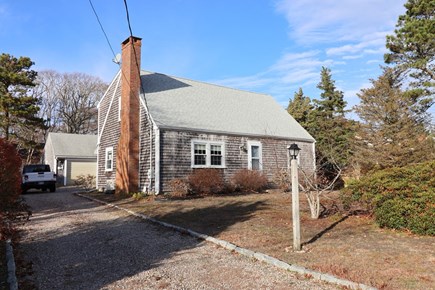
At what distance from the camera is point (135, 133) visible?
18.0 meters

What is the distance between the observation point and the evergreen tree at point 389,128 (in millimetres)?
21141

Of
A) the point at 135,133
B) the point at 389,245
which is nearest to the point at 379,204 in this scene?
the point at 389,245

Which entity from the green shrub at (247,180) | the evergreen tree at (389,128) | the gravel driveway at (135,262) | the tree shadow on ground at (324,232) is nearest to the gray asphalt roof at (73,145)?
the green shrub at (247,180)

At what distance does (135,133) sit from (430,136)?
1879 cm

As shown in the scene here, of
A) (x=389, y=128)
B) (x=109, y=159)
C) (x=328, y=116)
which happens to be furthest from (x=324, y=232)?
(x=328, y=116)

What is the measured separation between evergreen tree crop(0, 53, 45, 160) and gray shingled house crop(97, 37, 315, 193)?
1412cm

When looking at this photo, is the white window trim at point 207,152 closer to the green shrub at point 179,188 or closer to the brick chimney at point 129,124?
the green shrub at point 179,188

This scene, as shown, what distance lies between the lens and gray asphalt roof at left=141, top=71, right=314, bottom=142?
1852 cm

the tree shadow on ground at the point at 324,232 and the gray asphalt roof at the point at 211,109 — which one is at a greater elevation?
the gray asphalt roof at the point at 211,109

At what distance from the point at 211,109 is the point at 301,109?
17.9 meters

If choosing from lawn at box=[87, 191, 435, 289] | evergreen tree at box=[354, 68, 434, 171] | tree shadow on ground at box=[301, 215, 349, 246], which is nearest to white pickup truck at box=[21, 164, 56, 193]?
lawn at box=[87, 191, 435, 289]

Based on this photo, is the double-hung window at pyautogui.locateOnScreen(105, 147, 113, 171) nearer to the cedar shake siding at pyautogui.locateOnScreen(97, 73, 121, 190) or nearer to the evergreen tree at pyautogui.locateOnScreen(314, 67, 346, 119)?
the cedar shake siding at pyautogui.locateOnScreen(97, 73, 121, 190)

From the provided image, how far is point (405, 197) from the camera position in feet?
27.9

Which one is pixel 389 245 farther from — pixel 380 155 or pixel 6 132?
pixel 6 132
